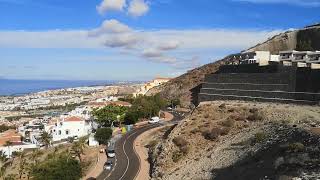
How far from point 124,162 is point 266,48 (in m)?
55.6

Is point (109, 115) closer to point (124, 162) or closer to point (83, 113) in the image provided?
point (83, 113)

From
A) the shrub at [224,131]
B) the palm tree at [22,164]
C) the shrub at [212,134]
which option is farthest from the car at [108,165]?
the shrub at [224,131]

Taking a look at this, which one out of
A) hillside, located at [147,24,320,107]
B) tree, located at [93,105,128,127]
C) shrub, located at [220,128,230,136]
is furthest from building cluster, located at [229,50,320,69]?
tree, located at [93,105,128,127]

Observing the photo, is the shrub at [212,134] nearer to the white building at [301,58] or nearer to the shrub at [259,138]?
the shrub at [259,138]

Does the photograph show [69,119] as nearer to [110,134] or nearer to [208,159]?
[110,134]

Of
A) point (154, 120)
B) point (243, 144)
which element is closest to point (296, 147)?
point (243, 144)

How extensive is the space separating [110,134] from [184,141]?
27.6m

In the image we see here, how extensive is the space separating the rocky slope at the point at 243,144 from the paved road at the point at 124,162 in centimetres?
313

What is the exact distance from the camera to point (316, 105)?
146 ft

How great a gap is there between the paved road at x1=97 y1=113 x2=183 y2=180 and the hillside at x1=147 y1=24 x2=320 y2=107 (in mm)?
34999

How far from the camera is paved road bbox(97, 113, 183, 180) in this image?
51688 mm

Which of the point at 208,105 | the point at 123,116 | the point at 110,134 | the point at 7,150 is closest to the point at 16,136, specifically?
the point at 7,150

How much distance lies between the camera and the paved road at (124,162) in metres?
51.7

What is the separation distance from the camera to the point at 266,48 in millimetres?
102750
